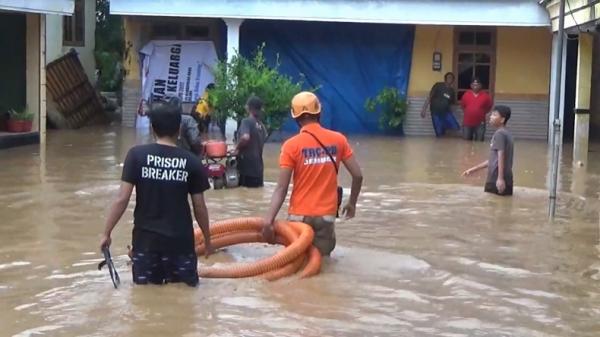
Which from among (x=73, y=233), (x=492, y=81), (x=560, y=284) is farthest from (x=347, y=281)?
(x=492, y=81)

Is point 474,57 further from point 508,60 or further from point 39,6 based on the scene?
point 39,6

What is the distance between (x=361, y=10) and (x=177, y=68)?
5.03m

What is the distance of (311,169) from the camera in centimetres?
770

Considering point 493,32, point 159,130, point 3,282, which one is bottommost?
point 3,282

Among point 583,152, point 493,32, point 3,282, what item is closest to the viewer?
point 3,282

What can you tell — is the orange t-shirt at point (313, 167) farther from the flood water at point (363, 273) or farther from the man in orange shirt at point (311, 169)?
the flood water at point (363, 273)

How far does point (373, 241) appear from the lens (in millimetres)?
9648

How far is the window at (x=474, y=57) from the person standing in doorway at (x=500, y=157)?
39.6 feet

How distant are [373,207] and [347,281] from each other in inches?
166

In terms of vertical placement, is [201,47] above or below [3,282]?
above

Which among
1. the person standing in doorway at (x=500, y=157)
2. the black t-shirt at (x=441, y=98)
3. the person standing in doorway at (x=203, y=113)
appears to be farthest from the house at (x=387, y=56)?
the person standing in doorway at (x=500, y=157)

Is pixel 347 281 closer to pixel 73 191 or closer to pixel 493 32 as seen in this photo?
pixel 73 191

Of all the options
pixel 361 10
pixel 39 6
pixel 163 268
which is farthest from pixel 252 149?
pixel 361 10

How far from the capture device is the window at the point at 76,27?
2802cm
